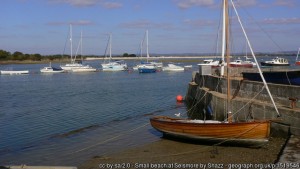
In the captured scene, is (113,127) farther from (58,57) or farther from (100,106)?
(58,57)

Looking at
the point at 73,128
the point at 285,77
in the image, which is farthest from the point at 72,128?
the point at 285,77

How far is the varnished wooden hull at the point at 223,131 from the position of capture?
1395cm

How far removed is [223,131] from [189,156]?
5.24 feet

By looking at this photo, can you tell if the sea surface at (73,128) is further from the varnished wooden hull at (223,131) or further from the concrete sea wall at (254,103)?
the concrete sea wall at (254,103)

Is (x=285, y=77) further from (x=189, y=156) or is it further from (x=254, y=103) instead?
(x=189, y=156)

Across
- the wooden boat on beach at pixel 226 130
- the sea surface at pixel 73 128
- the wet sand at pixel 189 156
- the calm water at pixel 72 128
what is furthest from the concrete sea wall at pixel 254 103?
the calm water at pixel 72 128

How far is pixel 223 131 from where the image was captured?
1466 cm

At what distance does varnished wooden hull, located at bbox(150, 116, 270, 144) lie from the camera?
14.0m

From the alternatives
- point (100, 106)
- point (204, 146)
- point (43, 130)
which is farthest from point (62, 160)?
point (100, 106)

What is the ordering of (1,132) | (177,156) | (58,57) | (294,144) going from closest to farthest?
(294,144) < (177,156) < (1,132) < (58,57)

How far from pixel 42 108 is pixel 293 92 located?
21140 millimetres

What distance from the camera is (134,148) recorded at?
54.2 feet

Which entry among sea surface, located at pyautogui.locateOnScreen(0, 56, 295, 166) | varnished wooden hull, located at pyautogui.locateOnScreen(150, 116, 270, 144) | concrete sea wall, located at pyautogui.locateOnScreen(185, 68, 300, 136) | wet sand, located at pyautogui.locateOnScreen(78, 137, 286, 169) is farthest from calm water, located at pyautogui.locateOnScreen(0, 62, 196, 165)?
concrete sea wall, located at pyautogui.locateOnScreen(185, 68, 300, 136)

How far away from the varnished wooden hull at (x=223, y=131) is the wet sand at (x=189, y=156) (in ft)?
1.33
